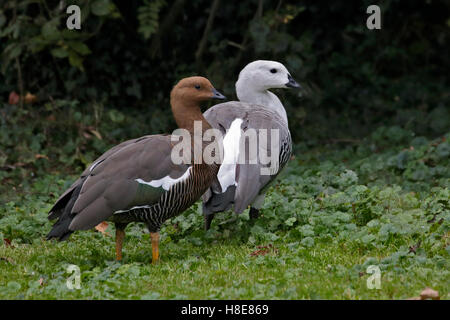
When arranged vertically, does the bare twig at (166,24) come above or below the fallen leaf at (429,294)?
above

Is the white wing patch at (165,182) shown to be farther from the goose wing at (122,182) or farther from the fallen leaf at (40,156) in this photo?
the fallen leaf at (40,156)

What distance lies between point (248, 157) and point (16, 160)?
3.95m

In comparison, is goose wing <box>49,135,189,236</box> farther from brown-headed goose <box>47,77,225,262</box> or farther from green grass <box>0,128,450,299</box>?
green grass <box>0,128,450,299</box>

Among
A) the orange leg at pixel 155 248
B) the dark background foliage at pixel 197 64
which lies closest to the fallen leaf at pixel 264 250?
the orange leg at pixel 155 248

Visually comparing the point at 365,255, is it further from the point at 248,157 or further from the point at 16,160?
the point at 16,160

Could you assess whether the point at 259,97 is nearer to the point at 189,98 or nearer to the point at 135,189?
the point at 189,98

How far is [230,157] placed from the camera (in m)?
6.39

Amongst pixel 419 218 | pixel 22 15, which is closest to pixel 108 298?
pixel 419 218

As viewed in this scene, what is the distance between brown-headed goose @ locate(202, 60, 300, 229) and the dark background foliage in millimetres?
2195

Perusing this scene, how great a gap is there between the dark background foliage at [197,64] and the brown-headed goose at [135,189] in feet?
12.4

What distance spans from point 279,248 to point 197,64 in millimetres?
5219

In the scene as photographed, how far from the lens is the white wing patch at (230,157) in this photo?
6.27m

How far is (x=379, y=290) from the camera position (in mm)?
4750

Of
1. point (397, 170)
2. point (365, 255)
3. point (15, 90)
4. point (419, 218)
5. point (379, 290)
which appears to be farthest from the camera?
point (15, 90)
